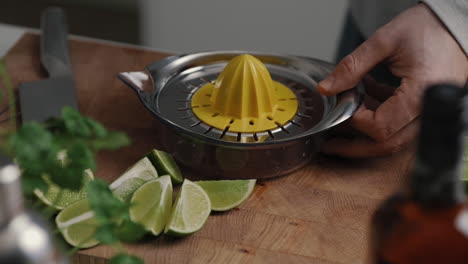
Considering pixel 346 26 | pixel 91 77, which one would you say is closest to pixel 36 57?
pixel 91 77

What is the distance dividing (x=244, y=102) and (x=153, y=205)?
8.4 inches

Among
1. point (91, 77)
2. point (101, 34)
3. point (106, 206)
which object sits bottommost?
point (101, 34)

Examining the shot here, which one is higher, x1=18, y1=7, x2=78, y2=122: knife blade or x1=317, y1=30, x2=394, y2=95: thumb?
x1=317, y1=30, x2=394, y2=95: thumb

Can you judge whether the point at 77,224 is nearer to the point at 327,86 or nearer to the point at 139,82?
the point at 139,82

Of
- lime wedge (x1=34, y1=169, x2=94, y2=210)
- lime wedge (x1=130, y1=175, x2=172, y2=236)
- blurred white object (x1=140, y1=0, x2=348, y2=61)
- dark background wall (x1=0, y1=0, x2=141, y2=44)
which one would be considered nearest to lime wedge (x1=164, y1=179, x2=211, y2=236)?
lime wedge (x1=130, y1=175, x2=172, y2=236)

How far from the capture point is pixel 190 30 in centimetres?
222

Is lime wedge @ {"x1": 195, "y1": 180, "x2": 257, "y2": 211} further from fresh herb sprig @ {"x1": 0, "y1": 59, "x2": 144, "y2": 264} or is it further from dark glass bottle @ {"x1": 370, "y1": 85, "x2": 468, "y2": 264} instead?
dark glass bottle @ {"x1": 370, "y1": 85, "x2": 468, "y2": 264}

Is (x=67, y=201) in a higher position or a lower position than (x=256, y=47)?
higher

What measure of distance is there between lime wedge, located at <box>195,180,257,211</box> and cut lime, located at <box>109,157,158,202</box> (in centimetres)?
7

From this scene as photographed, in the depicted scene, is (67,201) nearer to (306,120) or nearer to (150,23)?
(306,120)

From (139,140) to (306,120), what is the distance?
0.25 meters

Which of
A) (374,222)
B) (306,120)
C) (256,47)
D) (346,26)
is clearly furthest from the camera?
(256,47)

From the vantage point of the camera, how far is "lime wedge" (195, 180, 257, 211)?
0.83 meters

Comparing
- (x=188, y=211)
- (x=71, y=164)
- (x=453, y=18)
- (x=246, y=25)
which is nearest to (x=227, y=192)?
(x=188, y=211)
